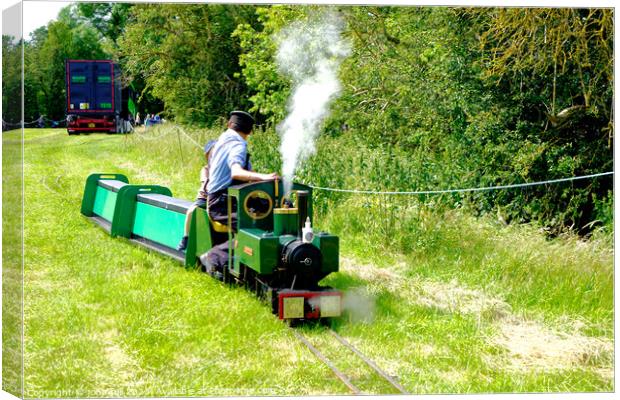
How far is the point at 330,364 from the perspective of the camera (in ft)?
17.3

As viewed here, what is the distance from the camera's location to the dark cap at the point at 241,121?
669 cm

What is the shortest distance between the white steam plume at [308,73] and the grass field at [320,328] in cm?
69

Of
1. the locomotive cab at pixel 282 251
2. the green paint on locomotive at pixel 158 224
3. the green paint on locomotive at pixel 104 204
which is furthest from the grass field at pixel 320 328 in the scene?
the green paint on locomotive at pixel 104 204

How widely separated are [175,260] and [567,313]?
335cm

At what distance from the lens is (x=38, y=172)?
6199mm

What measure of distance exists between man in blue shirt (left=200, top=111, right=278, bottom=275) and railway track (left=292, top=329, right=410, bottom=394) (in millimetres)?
1256

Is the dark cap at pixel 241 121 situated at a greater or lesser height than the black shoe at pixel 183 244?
greater

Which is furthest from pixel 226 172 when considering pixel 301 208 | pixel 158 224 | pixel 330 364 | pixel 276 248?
pixel 330 364

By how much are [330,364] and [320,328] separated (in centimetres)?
75

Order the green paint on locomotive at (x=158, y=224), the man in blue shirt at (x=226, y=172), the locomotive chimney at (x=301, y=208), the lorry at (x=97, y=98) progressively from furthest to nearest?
1. the green paint on locomotive at (x=158, y=224)
2. the man in blue shirt at (x=226, y=172)
3. the locomotive chimney at (x=301, y=208)
4. the lorry at (x=97, y=98)

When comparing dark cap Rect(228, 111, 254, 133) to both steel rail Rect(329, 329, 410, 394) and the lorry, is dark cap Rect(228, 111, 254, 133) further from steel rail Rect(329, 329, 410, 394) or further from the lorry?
steel rail Rect(329, 329, 410, 394)

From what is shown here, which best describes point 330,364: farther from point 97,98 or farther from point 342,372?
point 97,98

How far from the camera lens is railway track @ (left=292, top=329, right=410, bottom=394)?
504 centimetres

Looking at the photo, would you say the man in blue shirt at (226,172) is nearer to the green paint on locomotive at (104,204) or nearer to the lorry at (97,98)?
the lorry at (97,98)
